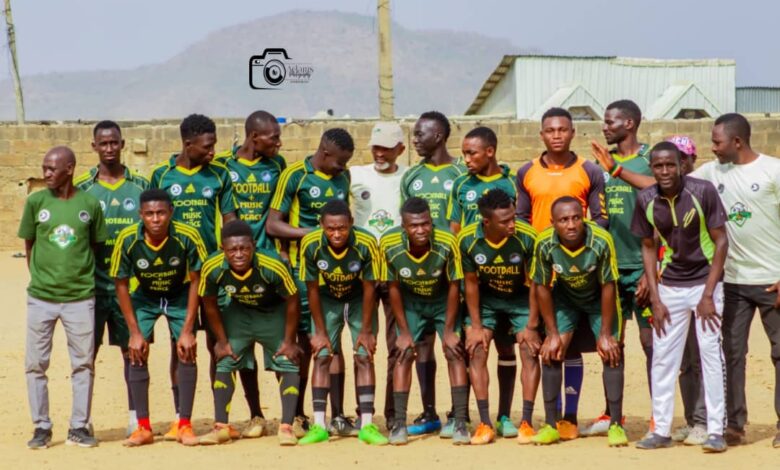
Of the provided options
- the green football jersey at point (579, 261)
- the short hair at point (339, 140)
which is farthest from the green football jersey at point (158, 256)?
the green football jersey at point (579, 261)

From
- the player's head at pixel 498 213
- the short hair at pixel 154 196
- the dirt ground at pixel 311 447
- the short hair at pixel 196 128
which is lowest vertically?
the dirt ground at pixel 311 447

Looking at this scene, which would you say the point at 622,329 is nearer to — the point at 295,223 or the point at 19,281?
the point at 295,223

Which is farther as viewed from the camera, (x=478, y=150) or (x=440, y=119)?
(x=440, y=119)

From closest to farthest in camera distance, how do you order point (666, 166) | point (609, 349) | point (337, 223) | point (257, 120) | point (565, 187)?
point (666, 166) → point (609, 349) → point (337, 223) → point (565, 187) → point (257, 120)

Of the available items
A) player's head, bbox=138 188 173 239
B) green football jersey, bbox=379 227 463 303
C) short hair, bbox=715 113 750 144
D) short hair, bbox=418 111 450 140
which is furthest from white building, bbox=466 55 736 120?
player's head, bbox=138 188 173 239

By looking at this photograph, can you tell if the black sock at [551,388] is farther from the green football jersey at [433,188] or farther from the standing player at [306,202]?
the standing player at [306,202]

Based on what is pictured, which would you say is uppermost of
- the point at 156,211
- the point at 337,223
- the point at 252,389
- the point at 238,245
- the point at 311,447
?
the point at 156,211

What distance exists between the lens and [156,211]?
351 inches

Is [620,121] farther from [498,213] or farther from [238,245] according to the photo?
[238,245]

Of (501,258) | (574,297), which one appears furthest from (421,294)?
(574,297)

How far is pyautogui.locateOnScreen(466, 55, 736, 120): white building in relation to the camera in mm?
38656

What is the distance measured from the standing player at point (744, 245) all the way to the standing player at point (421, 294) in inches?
69.6

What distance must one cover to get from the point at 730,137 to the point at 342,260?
8.75 ft

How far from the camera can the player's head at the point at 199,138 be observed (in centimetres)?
944
